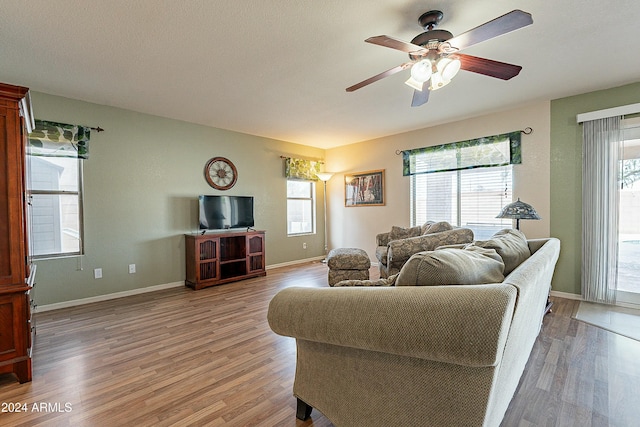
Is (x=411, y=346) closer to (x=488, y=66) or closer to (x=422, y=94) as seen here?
(x=488, y=66)

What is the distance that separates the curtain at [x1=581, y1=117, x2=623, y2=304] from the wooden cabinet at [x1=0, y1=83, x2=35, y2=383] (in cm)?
531

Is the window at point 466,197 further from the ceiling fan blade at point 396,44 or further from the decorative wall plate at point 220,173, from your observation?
the decorative wall plate at point 220,173

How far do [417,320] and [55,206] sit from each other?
13.7ft

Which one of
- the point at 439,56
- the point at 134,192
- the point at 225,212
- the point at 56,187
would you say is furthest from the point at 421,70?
the point at 56,187

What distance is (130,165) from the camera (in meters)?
3.86

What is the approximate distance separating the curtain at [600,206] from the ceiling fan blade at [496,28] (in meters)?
2.68

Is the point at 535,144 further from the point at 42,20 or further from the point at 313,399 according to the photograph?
the point at 42,20

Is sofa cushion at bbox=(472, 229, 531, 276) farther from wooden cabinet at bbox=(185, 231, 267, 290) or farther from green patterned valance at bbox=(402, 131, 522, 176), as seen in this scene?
wooden cabinet at bbox=(185, 231, 267, 290)

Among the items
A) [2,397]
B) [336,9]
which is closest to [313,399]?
[2,397]

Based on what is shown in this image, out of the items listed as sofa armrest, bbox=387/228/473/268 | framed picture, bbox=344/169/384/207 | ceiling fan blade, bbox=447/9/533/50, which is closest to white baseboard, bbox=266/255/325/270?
framed picture, bbox=344/169/384/207

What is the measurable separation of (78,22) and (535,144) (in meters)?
4.85

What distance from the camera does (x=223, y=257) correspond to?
4633mm

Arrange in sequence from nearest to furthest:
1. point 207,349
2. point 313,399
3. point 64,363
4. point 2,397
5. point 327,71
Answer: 1. point 313,399
2. point 2,397
3. point 64,363
4. point 207,349
5. point 327,71

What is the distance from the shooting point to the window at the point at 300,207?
5.82 meters
